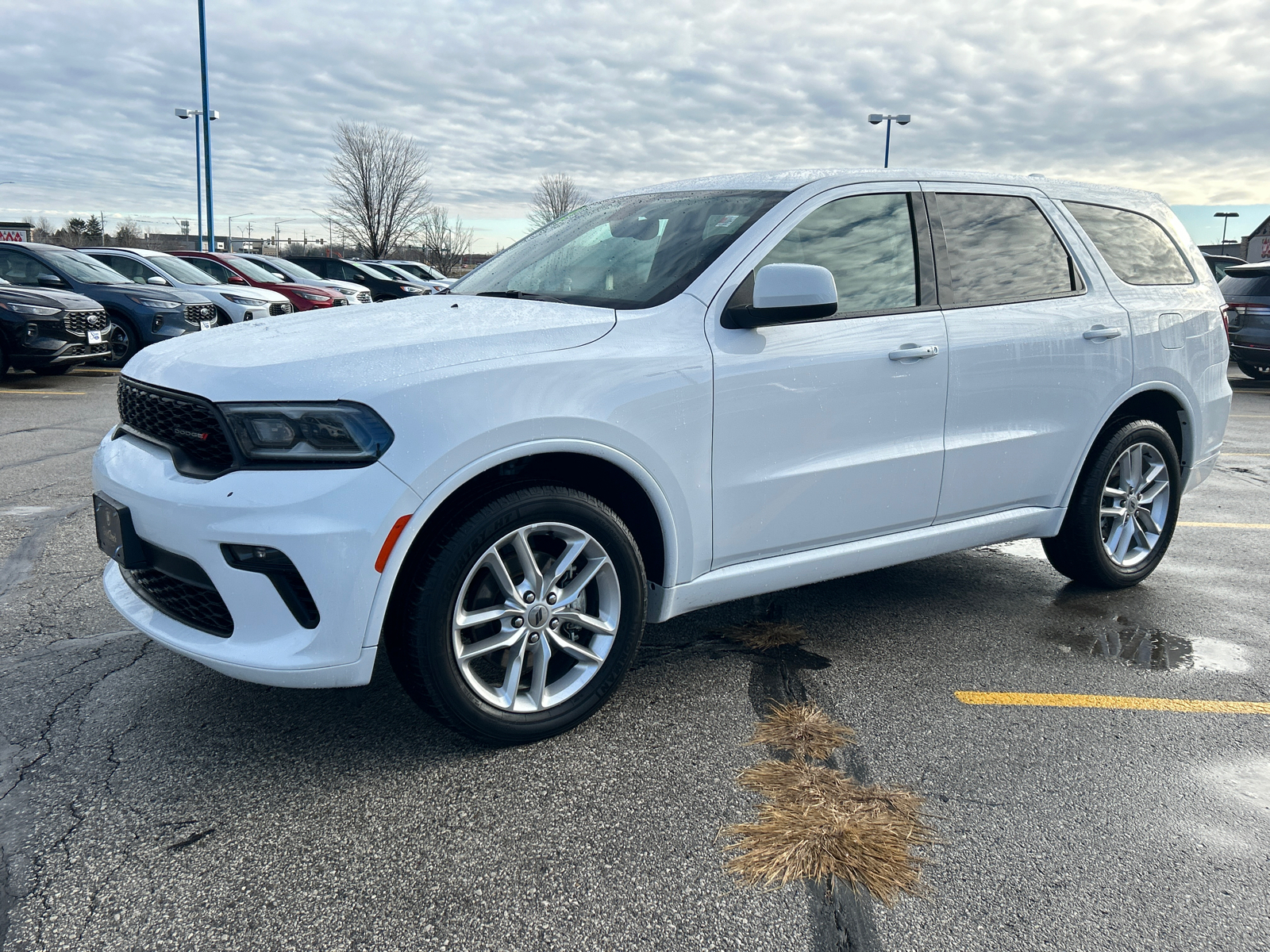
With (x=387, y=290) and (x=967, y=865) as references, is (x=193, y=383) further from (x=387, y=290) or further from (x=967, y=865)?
(x=387, y=290)

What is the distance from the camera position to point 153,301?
12656mm

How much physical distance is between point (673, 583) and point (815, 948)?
4.12ft

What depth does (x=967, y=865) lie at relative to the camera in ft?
7.64

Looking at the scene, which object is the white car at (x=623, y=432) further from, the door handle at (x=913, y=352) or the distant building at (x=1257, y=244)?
the distant building at (x=1257, y=244)

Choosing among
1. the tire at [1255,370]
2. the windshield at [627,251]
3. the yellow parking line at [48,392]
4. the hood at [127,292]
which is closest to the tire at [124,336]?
the hood at [127,292]

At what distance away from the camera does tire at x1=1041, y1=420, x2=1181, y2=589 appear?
4.23 m

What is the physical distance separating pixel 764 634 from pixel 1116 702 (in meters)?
1.27

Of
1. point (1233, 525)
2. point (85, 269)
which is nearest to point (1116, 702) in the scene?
point (1233, 525)

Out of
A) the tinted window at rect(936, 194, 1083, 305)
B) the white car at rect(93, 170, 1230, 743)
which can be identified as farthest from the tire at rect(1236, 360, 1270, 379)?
the tinted window at rect(936, 194, 1083, 305)

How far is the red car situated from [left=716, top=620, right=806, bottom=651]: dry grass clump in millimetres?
14461

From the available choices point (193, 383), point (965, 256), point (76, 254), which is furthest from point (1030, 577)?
point (76, 254)

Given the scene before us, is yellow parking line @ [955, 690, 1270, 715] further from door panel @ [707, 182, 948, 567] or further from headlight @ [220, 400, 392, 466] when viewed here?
headlight @ [220, 400, 392, 466]

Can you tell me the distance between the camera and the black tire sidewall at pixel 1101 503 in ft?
13.8

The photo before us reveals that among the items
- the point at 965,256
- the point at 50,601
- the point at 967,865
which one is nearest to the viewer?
the point at 967,865
